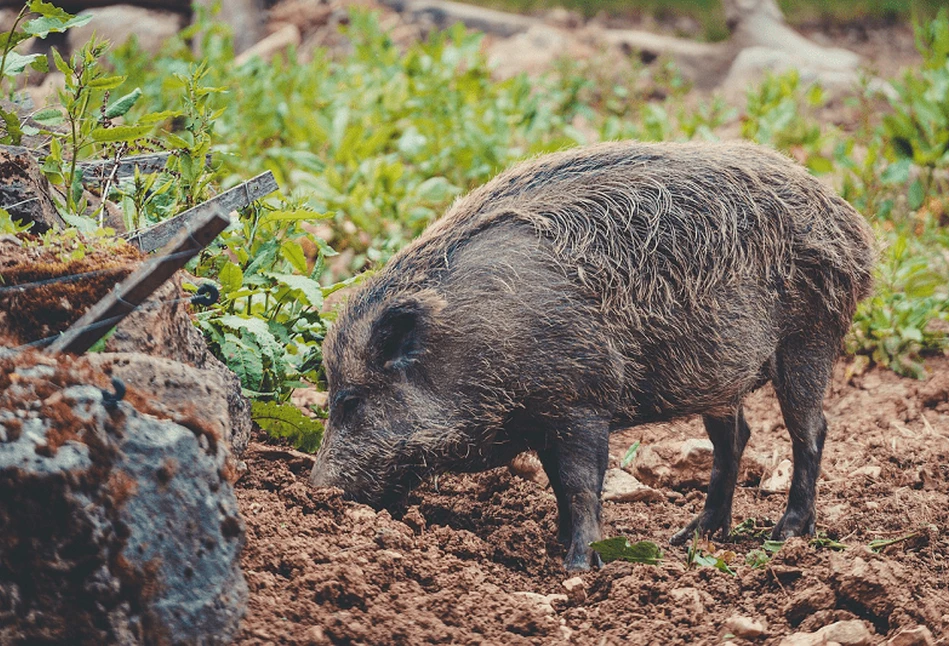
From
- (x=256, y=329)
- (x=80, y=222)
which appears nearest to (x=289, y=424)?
(x=256, y=329)

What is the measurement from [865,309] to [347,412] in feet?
11.9

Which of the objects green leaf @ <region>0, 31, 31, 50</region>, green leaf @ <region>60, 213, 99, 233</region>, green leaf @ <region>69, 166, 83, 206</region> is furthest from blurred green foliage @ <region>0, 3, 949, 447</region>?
green leaf @ <region>0, 31, 31, 50</region>

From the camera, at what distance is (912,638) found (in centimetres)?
328

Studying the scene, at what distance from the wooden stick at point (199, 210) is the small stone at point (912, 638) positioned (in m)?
2.50

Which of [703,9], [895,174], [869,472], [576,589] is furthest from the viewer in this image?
[703,9]

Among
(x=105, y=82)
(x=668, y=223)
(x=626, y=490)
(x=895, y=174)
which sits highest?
(x=105, y=82)

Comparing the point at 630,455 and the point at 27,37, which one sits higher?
the point at 27,37

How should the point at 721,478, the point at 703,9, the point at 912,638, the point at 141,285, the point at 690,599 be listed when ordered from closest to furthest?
the point at 141,285, the point at 912,638, the point at 690,599, the point at 721,478, the point at 703,9

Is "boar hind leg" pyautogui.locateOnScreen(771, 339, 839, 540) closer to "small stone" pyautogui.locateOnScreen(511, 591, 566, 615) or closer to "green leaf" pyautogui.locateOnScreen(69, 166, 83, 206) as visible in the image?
"small stone" pyautogui.locateOnScreen(511, 591, 566, 615)

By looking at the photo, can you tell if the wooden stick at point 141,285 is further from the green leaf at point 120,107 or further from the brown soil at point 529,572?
the green leaf at point 120,107

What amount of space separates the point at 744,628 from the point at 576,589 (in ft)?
2.06

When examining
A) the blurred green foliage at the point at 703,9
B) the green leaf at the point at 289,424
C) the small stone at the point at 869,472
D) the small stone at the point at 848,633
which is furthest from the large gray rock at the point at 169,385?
the blurred green foliage at the point at 703,9

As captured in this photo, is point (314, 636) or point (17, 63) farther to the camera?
point (17, 63)

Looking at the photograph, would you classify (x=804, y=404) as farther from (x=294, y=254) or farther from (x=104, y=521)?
(x=104, y=521)
